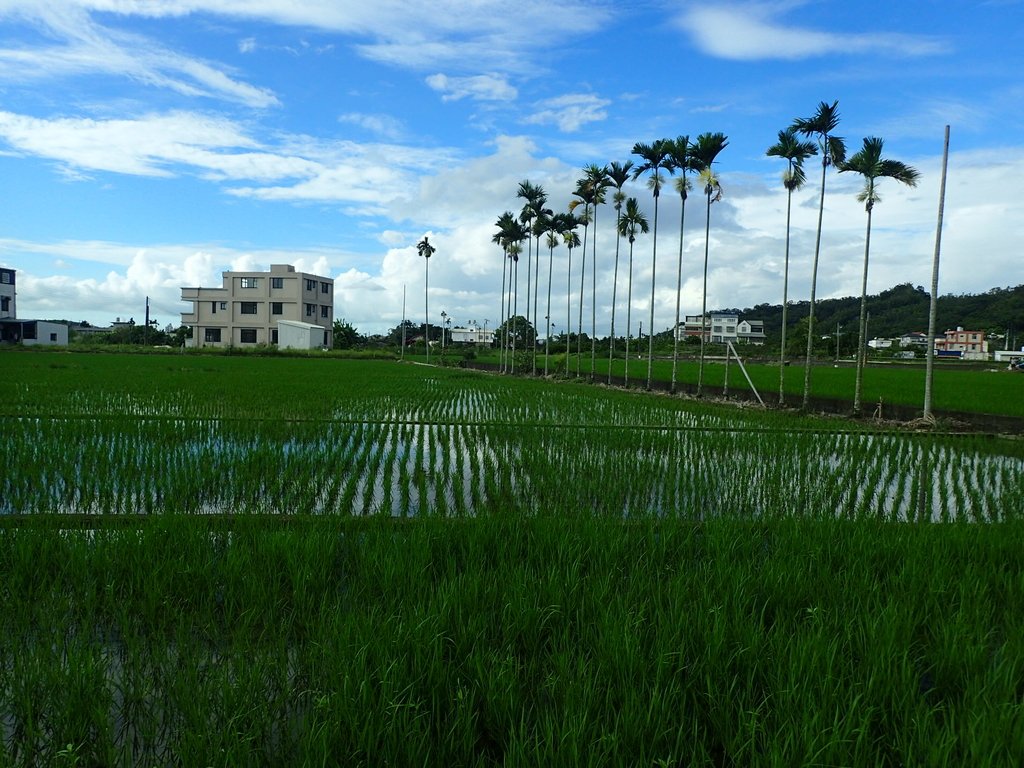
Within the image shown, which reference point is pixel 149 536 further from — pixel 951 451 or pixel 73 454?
pixel 951 451

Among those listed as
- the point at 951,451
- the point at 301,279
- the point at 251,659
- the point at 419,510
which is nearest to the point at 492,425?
the point at 419,510

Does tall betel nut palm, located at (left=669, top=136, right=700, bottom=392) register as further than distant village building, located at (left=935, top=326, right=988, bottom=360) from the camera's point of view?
No

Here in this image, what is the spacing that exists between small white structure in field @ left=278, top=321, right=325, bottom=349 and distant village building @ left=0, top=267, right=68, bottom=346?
1627cm

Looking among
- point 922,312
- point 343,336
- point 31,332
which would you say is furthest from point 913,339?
point 31,332

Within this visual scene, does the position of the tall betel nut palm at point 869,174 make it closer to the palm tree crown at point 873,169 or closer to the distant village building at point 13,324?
the palm tree crown at point 873,169

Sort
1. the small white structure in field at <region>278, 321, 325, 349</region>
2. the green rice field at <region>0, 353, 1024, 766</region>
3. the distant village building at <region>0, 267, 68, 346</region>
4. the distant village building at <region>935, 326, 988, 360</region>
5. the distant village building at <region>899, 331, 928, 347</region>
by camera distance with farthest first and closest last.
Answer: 1. the distant village building at <region>899, 331, 928, 347</region>
2. the distant village building at <region>935, 326, 988, 360</region>
3. the small white structure in field at <region>278, 321, 325, 349</region>
4. the distant village building at <region>0, 267, 68, 346</region>
5. the green rice field at <region>0, 353, 1024, 766</region>

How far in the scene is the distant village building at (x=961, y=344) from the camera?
73312 mm

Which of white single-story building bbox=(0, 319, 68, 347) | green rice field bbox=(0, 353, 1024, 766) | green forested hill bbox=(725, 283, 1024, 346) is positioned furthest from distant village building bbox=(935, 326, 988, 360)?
white single-story building bbox=(0, 319, 68, 347)

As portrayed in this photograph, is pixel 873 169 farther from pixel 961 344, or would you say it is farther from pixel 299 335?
pixel 961 344

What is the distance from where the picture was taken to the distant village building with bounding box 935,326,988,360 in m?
73.3

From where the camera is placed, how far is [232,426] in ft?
35.5

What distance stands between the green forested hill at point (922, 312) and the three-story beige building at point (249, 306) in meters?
59.0

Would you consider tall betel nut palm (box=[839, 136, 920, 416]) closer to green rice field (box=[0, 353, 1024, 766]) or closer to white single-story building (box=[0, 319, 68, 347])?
A: green rice field (box=[0, 353, 1024, 766])

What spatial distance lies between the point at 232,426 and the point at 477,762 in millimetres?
9521
